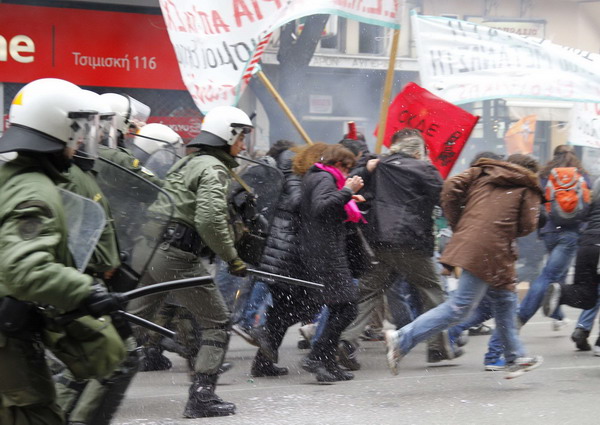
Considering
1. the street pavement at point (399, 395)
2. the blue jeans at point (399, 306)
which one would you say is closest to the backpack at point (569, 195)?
the street pavement at point (399, 395)

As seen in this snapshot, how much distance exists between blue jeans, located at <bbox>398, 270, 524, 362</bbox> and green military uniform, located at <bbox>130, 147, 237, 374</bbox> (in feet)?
4.30

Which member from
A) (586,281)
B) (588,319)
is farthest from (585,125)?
(586,281)

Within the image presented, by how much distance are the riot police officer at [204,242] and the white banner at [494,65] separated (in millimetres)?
3194

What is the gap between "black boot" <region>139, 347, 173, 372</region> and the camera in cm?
684

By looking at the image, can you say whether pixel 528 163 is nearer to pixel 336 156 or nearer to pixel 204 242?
pixel 336 156

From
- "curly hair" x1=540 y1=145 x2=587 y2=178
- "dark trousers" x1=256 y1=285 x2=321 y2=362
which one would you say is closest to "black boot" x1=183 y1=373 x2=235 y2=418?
"dark trousers" x1=256 y1=285 x2=321 y2=362

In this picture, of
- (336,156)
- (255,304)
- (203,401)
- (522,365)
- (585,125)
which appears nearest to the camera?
(203,401)

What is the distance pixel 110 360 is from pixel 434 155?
5119mm

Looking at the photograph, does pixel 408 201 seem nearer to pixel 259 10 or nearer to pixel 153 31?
pixel 259 10

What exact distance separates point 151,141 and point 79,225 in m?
3.64

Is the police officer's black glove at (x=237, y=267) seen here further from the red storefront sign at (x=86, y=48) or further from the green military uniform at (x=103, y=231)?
the red storefront sign at (x=86, y=48)

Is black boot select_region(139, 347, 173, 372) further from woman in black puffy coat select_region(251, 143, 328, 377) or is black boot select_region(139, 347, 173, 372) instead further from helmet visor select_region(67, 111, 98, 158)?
helmet visor select_region(67, 111, 98, 158)

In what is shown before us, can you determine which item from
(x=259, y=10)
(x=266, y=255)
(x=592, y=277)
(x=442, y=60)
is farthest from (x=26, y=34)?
(x=592, y=277)

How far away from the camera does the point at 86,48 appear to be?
1267cm
